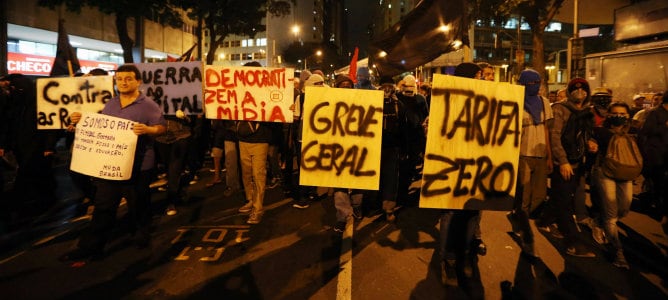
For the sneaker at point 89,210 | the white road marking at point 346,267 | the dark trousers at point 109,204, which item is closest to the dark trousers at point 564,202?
the white road marking at point 346,267

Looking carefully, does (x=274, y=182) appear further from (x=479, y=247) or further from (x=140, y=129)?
(x=479, y=247)

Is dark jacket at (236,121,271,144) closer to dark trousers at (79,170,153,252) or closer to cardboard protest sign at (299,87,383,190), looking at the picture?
dark trousers at (79,170,153,252)

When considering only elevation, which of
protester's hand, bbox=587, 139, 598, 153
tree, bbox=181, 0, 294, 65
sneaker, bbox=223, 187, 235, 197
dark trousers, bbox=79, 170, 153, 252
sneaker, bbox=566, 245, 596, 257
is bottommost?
sneaker, bbox=566, 245, 596, 257

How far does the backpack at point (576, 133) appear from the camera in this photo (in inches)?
183

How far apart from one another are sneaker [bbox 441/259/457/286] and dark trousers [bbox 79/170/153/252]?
3169mm

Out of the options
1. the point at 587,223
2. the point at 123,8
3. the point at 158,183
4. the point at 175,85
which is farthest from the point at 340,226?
the point at 123,8

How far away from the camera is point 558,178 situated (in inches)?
187

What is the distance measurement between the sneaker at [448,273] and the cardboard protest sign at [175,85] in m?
3.89

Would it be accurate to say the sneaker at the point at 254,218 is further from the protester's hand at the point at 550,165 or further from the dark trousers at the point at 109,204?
the protester's hand at the point at 550,165

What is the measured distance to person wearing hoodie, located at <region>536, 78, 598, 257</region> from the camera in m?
4.63


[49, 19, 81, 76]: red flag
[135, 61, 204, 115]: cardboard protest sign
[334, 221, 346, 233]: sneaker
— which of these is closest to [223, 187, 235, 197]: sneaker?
[135, 61, 204, 115]: cardboard protest sign

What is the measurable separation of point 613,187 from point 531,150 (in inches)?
35.7

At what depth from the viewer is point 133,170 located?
461cm

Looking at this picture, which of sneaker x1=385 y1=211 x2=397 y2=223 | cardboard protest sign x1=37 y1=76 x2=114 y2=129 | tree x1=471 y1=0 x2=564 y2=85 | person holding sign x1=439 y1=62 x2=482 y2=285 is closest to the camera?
person holding sign x1=439 y1=62 x2=482 y2=285
